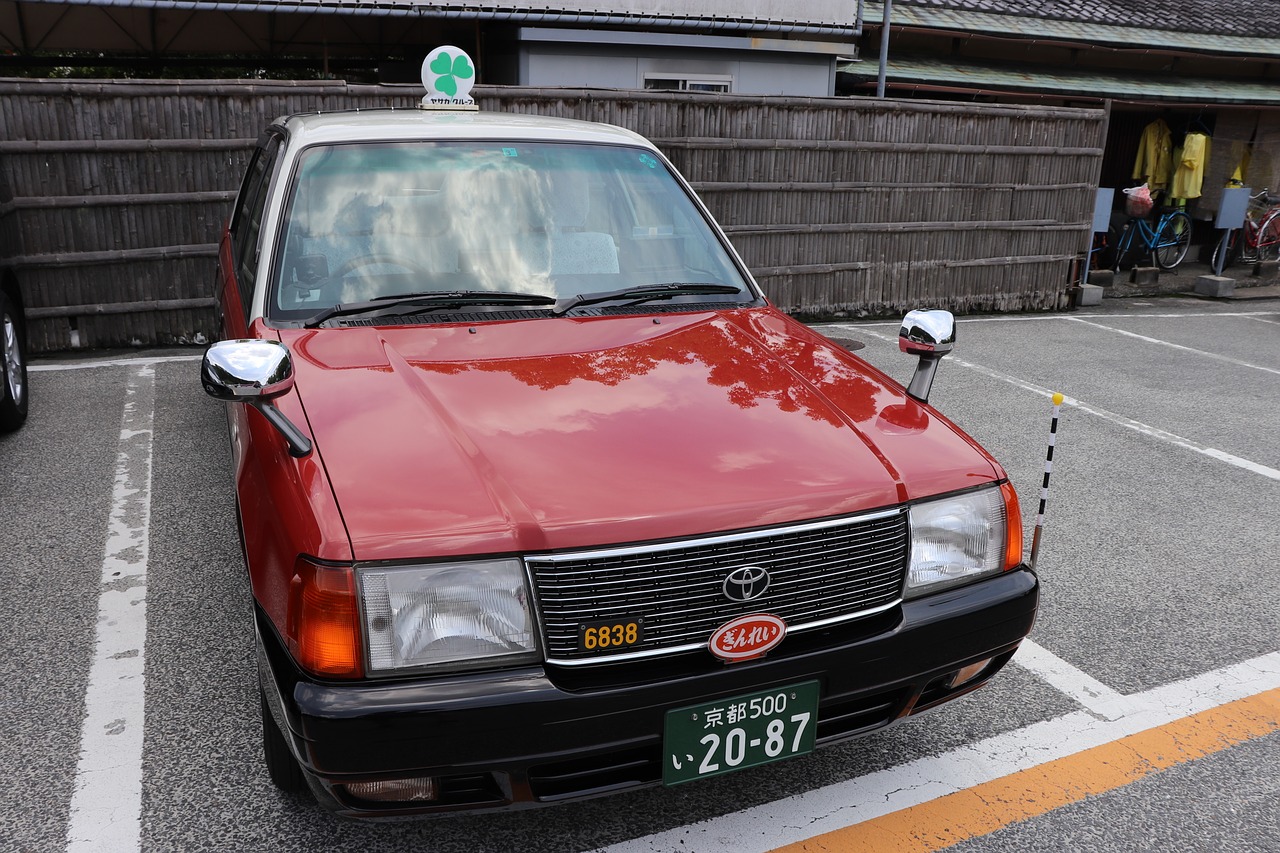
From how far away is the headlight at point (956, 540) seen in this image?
7.45 feet

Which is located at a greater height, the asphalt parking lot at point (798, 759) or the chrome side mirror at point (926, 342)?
the chrome side mirror at point (926, 342)

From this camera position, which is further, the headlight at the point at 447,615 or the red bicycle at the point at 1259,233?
the red bicycle at the point at 1259,233

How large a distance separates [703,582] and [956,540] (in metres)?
0.70

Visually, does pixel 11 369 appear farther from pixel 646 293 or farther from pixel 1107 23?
pixel 1107 23

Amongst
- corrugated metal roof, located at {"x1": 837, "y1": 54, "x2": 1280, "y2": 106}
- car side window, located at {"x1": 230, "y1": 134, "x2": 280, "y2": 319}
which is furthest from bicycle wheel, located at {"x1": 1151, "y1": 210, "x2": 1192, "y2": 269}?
car side window, located at {"x1": 230, "y1": 134, "x2": 280, "y2": 319}

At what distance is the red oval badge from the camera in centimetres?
204

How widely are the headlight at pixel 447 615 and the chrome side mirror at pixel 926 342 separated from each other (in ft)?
4.69

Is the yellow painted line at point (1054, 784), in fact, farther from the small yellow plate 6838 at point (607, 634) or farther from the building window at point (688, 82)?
the building window at point (688, 82)

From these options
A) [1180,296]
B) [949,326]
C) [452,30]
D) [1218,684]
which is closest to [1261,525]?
[1218,684]

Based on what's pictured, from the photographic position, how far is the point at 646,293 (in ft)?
10.2

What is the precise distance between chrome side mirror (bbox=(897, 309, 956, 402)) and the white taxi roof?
4.48 ft

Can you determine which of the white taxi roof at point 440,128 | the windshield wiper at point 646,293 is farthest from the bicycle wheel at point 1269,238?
the windshield wiper at point 646,293

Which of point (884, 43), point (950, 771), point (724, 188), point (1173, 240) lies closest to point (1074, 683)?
point (950, 771)

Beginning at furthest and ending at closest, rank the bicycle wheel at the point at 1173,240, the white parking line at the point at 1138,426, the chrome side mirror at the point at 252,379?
the bicycle wheel at the point at 1173,240, the white parking line at the point at 1138,426, the chrome side mirror at the point at 252,379
